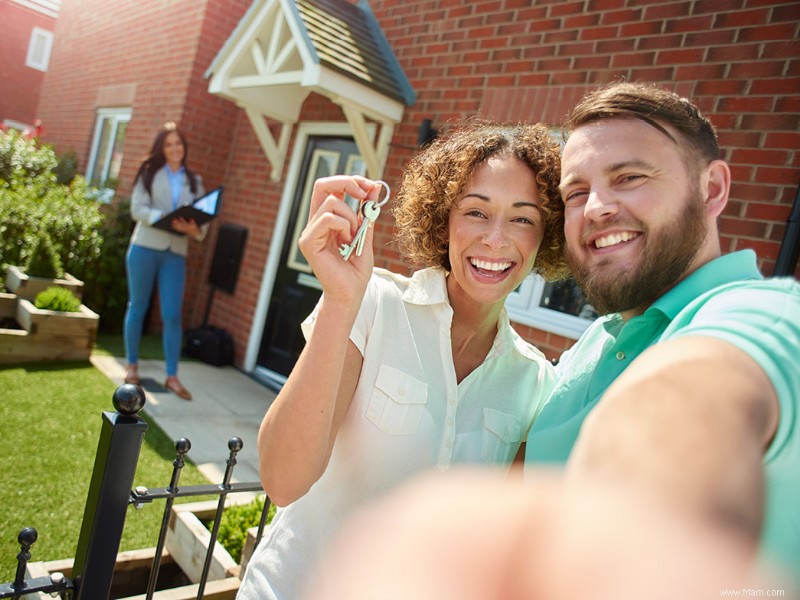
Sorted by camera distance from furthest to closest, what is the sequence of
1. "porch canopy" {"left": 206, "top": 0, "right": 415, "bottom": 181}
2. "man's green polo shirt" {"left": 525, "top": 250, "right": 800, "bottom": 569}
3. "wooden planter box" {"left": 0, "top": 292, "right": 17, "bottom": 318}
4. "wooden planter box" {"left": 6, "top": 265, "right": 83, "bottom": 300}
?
"wooden planter box" {"left": 6, "top": 265, "right": 83, "bottom": 300} < "wooden planter box" {"left": 0, "top": 292, "right": 17, "bottom": 318} < "porch canopy" {"left": 206, "top": 0, "right": 415, "bottom": 181} < "man's green polo shirt" {"left": 525, "top": 250, "right": 800, "bottom": 569}

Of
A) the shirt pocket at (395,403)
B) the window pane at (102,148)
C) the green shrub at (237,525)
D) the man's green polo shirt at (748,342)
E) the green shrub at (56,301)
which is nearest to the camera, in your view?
the man's green polo shirt at (748,342)

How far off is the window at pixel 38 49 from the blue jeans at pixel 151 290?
23.1 meters

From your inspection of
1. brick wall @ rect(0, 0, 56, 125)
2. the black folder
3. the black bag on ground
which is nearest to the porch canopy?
the black folder

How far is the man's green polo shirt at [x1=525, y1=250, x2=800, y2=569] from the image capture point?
52 centimetres

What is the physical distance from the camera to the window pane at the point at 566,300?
3.84 metres

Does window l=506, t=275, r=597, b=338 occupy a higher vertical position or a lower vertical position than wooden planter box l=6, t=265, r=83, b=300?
higher

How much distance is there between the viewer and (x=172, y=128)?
16.3 ft

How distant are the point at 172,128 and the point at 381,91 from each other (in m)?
1.94

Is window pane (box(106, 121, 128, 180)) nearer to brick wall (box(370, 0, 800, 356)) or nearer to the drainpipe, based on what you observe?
brick wall (box(370, 0, 800, 356))

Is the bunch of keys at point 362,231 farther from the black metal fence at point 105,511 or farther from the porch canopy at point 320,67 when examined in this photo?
the porch canopy at point 320,67

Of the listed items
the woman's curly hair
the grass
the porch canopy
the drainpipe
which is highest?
the porch canopy

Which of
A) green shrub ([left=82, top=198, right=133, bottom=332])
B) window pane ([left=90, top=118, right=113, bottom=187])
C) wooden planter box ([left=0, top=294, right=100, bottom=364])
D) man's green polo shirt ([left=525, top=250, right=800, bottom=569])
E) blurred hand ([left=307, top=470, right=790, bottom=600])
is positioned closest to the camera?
blurred hand ([left=307, top=470, right=790, bottom=600])

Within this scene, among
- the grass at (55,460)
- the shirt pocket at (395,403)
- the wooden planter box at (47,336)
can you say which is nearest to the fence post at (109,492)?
the shirt pocket at (395,403)

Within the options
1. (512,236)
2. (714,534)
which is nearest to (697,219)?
(512,236)
